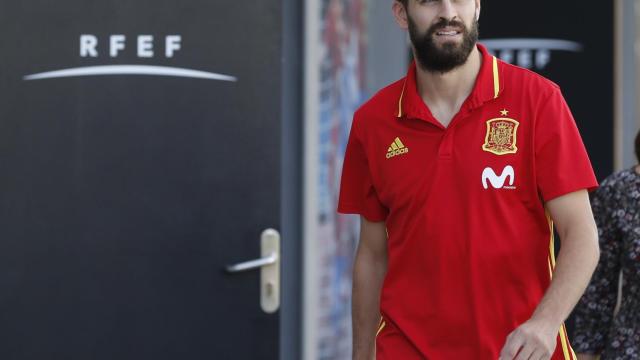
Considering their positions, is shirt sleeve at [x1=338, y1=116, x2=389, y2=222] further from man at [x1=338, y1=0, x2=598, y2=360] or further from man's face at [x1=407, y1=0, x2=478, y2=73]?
man's face at [x1=407, y1=0, x2=478, y2=73]

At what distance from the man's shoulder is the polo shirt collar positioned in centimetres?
2

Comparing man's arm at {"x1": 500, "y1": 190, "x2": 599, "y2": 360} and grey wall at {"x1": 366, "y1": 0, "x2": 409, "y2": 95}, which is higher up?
grey wall at {"x1": 366, "y1": 0, "x2": 409, "y2": 95}

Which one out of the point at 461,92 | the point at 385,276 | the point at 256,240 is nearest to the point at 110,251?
the point at 256,240

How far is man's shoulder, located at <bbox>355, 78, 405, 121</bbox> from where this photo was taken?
10.8ft

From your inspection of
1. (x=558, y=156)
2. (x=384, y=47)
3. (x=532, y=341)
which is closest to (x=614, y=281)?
(x=558, y=156)

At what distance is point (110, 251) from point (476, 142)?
1.85 meters

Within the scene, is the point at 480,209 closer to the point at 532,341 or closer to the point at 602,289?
the point at 532,341

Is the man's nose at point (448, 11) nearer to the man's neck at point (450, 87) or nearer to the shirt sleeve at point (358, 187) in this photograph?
the man's neck at point (450, 87)

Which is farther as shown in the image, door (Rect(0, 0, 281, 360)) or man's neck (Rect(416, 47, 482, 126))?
door (Rect(0, 0, 281, 360))

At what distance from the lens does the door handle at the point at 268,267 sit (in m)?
4.46

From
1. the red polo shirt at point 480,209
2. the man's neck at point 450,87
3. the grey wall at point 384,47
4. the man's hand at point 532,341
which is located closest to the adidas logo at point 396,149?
the red polo shirt at point 480,209

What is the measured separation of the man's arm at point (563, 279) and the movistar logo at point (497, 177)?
0.11 meters

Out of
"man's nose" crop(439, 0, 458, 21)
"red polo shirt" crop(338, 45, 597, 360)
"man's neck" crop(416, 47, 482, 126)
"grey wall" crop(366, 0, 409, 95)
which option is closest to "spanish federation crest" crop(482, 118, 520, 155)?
"red polo shirt" crop(338, 45, 597, 360)

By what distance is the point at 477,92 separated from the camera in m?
3.12
